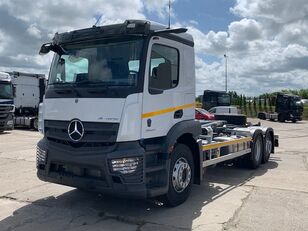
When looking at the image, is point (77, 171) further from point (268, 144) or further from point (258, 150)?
point (268, 144)

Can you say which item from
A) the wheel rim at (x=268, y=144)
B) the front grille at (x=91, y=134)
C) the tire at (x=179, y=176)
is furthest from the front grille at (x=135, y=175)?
the wheel rim at (x=268, y=144)

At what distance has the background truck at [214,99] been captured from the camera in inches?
1460

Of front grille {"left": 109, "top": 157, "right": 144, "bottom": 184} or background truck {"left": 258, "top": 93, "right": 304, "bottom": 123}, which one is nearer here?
front grille {"left": 109, "top": 157, "right": 144, "bottom": 184}

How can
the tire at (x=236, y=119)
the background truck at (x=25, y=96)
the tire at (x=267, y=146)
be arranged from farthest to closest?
1. the background truck at (x=25, y=96)
2. the tire at (x=236, y=119)
3. the tire at (x=267, y=146)

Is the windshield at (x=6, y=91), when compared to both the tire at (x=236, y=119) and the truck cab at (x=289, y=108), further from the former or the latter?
the truck cab at (x=289, y=108)

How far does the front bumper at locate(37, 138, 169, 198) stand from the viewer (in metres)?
5.47

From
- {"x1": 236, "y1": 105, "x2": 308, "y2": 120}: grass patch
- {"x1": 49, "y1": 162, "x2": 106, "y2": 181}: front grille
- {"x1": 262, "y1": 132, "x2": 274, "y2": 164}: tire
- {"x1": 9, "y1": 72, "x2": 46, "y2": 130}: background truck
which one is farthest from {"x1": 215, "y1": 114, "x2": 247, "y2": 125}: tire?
{"x1": 236, "y1": 105, "x2": 308, "y2": 120}: grass patch

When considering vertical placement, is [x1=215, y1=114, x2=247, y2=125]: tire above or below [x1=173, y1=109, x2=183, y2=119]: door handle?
below

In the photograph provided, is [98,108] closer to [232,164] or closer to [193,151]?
[193,151]

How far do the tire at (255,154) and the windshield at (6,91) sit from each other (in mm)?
14508

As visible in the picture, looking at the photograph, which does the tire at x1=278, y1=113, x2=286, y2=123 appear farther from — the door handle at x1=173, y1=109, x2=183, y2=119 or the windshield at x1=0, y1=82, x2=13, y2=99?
the door handle at x1=173, y1=109, x2=183, y2=119

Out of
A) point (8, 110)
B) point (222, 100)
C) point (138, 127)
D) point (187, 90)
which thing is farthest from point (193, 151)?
point (222, 100)

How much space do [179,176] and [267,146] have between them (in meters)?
5.94

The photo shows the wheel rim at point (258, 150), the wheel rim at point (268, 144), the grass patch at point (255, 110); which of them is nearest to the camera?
the wheel rim at point (258, 150)
